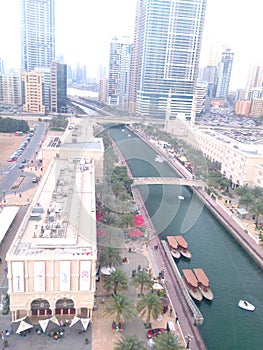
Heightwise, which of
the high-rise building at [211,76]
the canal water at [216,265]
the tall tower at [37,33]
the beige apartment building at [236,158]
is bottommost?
the canal water at [216,265]

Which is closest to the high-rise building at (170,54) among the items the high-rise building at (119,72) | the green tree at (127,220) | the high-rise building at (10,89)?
the high-rise building at (119,72)

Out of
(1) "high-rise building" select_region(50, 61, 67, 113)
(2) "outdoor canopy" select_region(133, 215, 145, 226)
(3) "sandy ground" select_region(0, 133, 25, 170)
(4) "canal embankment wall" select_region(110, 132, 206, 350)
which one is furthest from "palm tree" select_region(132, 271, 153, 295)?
(1) "high-rise building" select_region(50, 61, 67, 113)

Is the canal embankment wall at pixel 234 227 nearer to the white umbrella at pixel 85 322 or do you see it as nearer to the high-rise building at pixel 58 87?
the white umbrella at pixel 85 322

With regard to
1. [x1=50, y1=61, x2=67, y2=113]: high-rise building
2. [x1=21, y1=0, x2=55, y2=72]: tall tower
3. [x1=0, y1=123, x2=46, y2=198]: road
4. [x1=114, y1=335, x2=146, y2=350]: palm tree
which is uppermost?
[x1=21, y1=0, x2=55, y2=72]: tall tower

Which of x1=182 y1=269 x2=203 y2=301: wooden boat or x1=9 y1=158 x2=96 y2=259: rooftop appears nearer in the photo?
x1=9 y1=158 x2=96 y2=259: rooftop

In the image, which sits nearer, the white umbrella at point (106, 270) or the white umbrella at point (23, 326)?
the white umbrella at point (23, 326)

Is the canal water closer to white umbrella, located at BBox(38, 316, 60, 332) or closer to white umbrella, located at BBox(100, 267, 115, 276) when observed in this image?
white umbrella, located at BBox(100, 267, 115, 276)

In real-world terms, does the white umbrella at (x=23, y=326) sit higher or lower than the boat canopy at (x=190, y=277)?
higher
